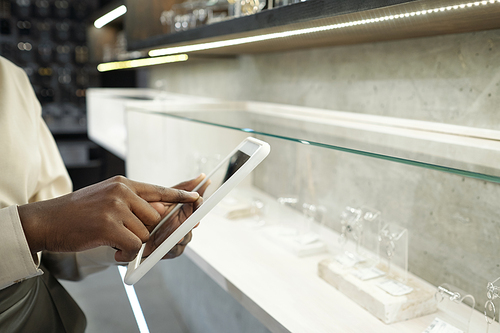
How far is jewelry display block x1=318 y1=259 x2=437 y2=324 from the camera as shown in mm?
806

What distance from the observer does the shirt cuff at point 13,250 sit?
565 mm

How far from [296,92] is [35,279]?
1177 mm

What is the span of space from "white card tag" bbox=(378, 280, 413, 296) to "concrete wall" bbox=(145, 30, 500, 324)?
156mm

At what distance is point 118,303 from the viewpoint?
802mm

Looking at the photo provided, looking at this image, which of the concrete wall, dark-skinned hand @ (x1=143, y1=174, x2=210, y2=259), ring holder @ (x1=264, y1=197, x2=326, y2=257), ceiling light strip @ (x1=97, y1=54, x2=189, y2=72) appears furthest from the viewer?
ceiling light strip @ (x1=97, y1=54, x2=189, y2=72)

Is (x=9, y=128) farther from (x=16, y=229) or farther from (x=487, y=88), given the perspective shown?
(x=487, y=88)

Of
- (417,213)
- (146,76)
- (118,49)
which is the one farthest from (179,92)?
(417,213)

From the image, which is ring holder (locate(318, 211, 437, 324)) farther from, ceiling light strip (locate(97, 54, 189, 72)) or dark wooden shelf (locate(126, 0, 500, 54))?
ceiling light strip (locate(97, 54, 189, 72))

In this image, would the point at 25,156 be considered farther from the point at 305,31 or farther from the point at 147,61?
the point at 147,61

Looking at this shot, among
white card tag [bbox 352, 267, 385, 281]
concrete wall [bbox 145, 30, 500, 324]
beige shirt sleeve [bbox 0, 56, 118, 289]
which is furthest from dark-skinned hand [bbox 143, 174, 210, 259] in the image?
white card tag [bbox 352, 267, 385, 281]

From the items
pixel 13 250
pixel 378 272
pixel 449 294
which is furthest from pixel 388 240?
pixel 13 250

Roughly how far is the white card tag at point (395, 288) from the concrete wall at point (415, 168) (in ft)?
0.51

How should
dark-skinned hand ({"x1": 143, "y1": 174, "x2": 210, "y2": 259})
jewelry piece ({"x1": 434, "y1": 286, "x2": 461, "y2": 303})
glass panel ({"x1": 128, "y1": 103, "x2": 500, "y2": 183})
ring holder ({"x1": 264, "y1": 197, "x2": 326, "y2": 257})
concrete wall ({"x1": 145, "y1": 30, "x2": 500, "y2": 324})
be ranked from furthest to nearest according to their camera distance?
1. ring holder ({"x1": 264, "y1": 197, "x2": 326, "y2": 257})
2. concrete wall ({"x1": 145, "y1": 30, "x2": 500, "y2": 324})
3. jewelry piece ({"x1": 434, "y1": 286, "x2": 461, "y2": 303})
4. dark-skinned hand ({"x1": 143, "y1": 174, "x2": 210, "y2": 259})
5. glass panel ({"x1": 128, "y1": 103, "x2": 500, "y2": 183})

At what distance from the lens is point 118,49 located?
11.9 ft
